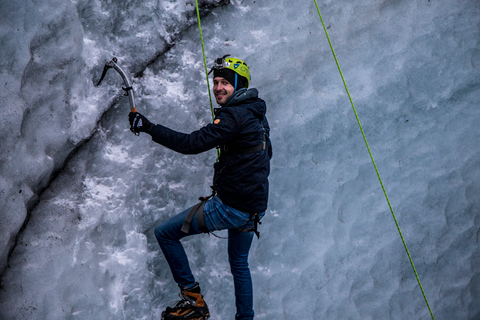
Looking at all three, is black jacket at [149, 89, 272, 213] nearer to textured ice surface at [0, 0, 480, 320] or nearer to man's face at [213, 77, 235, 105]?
man's face at [213, 77, 235, 105]

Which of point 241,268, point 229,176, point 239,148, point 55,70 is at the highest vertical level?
point 55,70

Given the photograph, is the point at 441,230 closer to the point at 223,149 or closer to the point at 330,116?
the point at 330,116

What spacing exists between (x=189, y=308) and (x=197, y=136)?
39.2 inches

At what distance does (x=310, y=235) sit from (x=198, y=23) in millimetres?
1706

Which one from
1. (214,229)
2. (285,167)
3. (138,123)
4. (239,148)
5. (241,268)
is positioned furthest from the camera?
(285,167)

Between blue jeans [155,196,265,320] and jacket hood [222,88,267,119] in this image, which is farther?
blue jeans [155,196,265,320]

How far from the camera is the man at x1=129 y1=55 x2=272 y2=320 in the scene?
2531 millimetres

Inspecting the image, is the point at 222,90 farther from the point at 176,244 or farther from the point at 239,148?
the point at 176,244

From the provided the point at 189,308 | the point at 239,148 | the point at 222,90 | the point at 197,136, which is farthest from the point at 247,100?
the point at 189,308

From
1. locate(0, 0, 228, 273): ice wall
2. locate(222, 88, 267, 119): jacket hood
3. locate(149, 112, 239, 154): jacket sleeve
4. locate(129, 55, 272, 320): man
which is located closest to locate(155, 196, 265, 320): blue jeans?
locate(129, 55, 272, 320): man

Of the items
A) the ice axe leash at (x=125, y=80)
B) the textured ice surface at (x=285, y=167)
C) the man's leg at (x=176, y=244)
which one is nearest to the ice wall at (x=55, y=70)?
the textured ice surface at (x=285, y=167)

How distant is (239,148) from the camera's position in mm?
2639

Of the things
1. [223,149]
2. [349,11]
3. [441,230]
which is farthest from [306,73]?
[441,230]

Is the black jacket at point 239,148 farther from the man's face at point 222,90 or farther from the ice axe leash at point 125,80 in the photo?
the ice axe leash at point 125,80
